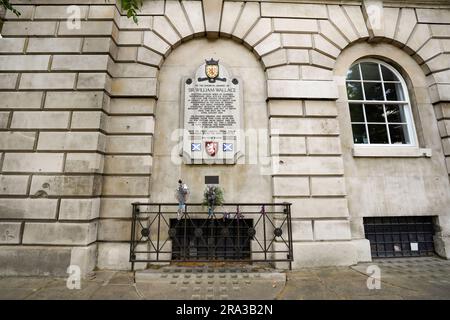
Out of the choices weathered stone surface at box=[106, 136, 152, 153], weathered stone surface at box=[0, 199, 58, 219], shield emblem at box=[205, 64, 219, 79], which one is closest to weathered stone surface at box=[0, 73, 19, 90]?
weathered stone surface at box=[106, 136, 152, 153]

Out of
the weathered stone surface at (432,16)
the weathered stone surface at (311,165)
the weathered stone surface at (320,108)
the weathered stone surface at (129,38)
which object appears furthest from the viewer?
the weathered stone surface at (432,16)

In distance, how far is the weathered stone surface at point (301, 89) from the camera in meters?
6.05

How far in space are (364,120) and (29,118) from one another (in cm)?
866

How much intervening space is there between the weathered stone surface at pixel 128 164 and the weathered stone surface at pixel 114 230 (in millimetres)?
1176

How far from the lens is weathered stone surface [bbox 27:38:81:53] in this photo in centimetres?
574

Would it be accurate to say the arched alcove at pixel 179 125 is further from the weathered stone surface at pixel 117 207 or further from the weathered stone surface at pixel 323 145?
the weathered stone surface at pixel 323 145

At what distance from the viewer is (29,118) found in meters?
5.37

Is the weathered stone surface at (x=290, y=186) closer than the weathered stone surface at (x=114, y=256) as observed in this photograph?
No

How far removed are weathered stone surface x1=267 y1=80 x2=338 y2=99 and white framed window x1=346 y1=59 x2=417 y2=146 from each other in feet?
3.11

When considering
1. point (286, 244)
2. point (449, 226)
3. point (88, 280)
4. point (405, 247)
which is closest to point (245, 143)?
point (286, 244)

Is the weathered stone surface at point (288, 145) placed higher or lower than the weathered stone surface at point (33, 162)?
higher

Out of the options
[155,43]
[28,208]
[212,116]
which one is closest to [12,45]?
[155,43]

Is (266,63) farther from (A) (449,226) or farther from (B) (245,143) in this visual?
(A) (449,226)

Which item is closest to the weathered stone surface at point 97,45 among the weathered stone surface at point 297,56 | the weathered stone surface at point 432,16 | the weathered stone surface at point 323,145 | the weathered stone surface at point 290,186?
the weathered stone surface at point 297,56
